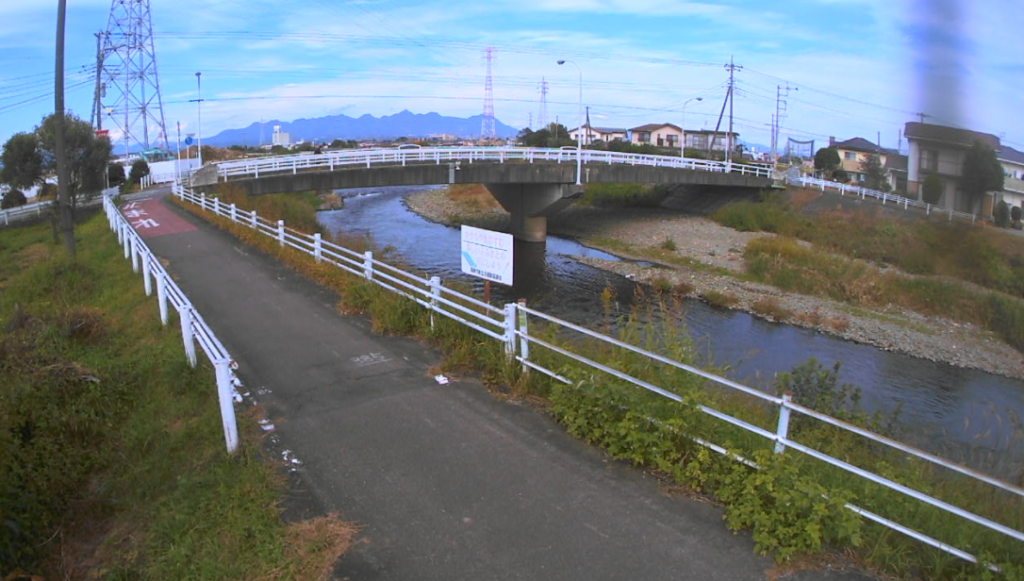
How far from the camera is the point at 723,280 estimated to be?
30.3 metres

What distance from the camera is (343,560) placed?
16.3 feet

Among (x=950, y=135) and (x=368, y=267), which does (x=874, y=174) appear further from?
(x=368, y=267)

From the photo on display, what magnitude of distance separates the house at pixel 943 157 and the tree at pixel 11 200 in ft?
179

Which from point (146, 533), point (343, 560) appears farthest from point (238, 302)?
point (343, 560)

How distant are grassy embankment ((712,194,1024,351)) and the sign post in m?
4.14

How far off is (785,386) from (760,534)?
6432 mm

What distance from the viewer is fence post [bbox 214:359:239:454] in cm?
652

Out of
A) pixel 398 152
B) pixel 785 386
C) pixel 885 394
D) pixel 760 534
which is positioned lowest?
pixel 885 394

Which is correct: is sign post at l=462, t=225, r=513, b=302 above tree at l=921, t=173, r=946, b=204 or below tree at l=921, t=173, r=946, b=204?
below

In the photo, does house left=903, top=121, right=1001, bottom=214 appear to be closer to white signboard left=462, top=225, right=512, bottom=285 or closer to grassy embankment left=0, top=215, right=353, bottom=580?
grassy embankment left=0, top=215, right=353, bottom=580

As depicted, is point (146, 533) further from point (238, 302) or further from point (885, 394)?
point (885, 394)

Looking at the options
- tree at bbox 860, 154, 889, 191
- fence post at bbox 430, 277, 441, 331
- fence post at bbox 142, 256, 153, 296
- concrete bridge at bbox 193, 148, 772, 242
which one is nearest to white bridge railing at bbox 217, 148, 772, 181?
concrete bridge at bbox 193, 148, 772, 242

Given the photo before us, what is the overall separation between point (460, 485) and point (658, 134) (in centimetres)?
11256

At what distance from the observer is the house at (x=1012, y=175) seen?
1.45 metres
